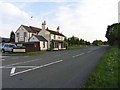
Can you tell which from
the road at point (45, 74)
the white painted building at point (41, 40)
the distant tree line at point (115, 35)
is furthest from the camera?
the white painted building at point (41, 40)

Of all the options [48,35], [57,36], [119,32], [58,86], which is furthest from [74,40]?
[58,86]

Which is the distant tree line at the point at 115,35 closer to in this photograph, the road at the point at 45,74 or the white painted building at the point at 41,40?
the white painted building at the point at 41,40

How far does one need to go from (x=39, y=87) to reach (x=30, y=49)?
1909 inches

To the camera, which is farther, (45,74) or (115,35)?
(115,35)

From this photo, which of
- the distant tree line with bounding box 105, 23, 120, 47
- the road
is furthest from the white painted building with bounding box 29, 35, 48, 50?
the road

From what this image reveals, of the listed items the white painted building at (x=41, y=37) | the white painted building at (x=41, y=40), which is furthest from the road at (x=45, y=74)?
the white painted building at (x=41, y=37)

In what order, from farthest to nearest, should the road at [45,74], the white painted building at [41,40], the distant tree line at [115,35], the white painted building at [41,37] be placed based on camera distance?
1. the white painted building at [41,37]
2. the white painted building at [41,40]
3. the distant tree line at [115,35]
4. the road at [45,74]

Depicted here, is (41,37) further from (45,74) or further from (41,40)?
(45,74)

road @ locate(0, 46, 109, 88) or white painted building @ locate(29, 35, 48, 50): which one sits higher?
white painted building @ locate(29, 35, 48, 50)

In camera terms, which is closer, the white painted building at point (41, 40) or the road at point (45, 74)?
the road at point (45, 74)

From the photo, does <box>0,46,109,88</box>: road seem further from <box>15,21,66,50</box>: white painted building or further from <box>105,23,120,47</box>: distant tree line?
<box>15,21,66,50</box>: white painted building

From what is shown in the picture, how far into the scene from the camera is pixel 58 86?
10.2 m

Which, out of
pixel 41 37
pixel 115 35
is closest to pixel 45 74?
pixel 41 37

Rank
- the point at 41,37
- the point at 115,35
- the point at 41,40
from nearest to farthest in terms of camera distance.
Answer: the point at 41,40 < the point at 41,37 < the point at 115,35
